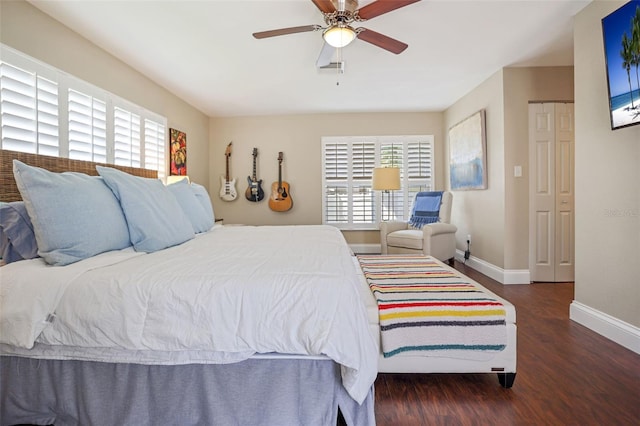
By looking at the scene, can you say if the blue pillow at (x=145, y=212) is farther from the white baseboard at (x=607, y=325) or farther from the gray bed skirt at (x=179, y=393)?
the white baseboard at (x=607, y=325)

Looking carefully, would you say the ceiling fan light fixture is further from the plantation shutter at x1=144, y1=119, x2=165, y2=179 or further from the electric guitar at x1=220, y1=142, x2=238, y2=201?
the electric guitar at x1=220, y1=142, x2=238, y2=201

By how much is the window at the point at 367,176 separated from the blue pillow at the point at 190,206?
2.70m

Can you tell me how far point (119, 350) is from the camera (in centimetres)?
121

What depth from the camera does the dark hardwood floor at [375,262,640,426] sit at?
135 centimetres

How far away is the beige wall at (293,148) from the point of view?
507cm

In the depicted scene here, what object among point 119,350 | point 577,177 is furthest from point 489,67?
point 119,350

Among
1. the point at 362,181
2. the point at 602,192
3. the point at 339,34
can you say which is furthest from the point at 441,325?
the point at 362,181

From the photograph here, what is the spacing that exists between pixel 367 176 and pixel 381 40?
3060 millimetres

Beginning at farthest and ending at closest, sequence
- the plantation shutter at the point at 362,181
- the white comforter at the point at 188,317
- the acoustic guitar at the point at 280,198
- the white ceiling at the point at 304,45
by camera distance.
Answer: the plantation shutter at the point at 362,181 → the acoustic guitar at the point at 280,198 → the white ceiling at the point at 304,45 → the white comforter at the point at 188,317

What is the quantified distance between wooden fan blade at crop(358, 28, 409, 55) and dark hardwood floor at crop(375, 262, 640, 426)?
214 cm

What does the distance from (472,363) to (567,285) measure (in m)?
2.67

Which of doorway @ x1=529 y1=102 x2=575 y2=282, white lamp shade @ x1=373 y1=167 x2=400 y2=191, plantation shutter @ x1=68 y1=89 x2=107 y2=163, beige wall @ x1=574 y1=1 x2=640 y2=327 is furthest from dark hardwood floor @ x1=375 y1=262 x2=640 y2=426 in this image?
plantation shutter @ x1=68 y1=89 x2=107 y2=163

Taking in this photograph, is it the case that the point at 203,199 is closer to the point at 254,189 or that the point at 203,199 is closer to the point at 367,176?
the point at 254,189

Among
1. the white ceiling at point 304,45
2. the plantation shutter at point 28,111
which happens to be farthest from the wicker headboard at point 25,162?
the white ceiling at point 304,45
